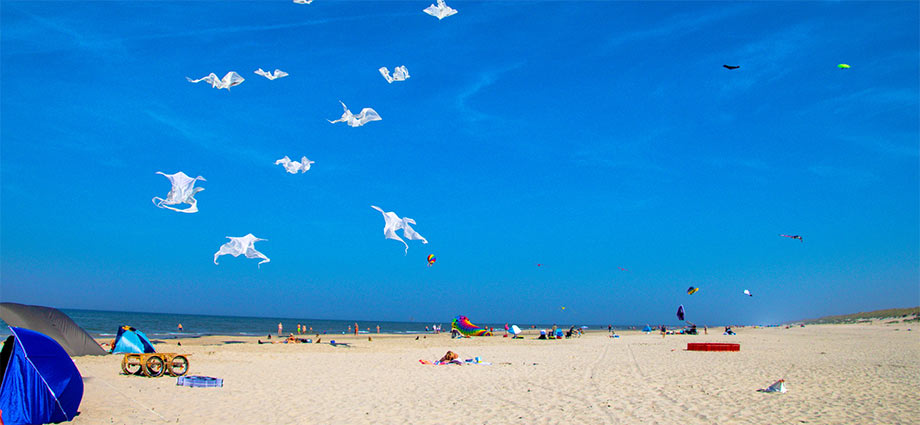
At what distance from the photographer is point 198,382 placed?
11.3 metres

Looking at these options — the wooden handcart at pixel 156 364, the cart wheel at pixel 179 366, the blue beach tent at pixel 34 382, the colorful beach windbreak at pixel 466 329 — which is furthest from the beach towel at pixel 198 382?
the colorful beach windbreak at pixel 466 329

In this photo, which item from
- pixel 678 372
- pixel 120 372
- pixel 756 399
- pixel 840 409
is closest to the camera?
pixel 840 409

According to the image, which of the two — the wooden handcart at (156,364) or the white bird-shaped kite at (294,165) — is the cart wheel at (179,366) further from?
the white bird-shaped kite at (294,165)

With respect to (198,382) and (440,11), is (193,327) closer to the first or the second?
(198,382)

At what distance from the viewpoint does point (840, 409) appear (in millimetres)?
8891

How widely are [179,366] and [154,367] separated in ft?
1.75

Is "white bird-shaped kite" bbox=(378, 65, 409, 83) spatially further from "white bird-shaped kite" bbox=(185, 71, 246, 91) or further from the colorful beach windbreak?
the colorful beach windbreak

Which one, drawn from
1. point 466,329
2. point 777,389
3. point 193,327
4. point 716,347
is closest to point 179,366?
point 777,389

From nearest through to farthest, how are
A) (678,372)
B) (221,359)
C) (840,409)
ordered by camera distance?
(840,409)
(678,372)
(221,359)

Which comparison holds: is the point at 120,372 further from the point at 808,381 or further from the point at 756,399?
the point at 808,381

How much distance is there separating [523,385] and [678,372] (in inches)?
203

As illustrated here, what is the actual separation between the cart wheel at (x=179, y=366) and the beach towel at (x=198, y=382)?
138 centimetres

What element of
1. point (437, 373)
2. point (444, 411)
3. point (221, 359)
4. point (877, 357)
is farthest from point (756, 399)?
point (221, 359)

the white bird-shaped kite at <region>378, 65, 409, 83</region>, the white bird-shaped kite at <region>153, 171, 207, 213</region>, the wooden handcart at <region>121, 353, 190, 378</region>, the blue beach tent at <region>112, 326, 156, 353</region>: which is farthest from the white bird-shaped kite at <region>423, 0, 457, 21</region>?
the blue beach tent at <region>112, 326, 156, 353</region>
